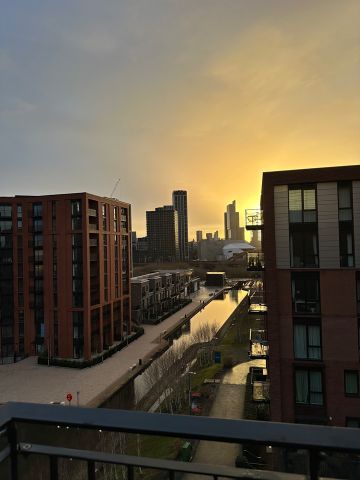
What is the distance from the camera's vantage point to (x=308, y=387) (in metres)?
10.1

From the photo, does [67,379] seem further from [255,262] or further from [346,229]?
[346,229]

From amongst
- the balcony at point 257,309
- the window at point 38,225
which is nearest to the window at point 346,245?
the balcony at point 257,309

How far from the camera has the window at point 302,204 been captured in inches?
403

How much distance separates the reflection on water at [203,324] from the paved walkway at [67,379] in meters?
1.60

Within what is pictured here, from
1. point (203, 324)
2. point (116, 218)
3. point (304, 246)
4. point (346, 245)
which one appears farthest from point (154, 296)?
point (346, 245)

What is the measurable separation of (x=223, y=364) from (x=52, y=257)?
13893mm

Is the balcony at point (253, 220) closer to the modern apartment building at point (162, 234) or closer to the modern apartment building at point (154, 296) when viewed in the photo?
the modern apartment building at point (154, 296)

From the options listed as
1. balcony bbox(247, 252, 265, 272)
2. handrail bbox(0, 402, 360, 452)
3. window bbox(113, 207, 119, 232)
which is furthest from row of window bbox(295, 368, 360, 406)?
window bbox(113, 207, 119, 232)

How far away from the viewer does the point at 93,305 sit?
27031 mm

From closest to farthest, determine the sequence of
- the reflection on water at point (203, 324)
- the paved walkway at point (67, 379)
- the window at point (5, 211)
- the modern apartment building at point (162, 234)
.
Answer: the paved walkway at point (67, 379) → the reflection on water at point (203, 324) → the window at point (5, 211) → the modern apartment building at point (162, 234)

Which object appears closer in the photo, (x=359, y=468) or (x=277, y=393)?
(x=359, y=468)

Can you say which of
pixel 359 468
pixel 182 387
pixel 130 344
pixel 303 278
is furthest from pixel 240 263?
pixel 359 468

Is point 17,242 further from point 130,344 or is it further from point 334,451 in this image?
point 334,451

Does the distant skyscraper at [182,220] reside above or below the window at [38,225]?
above
